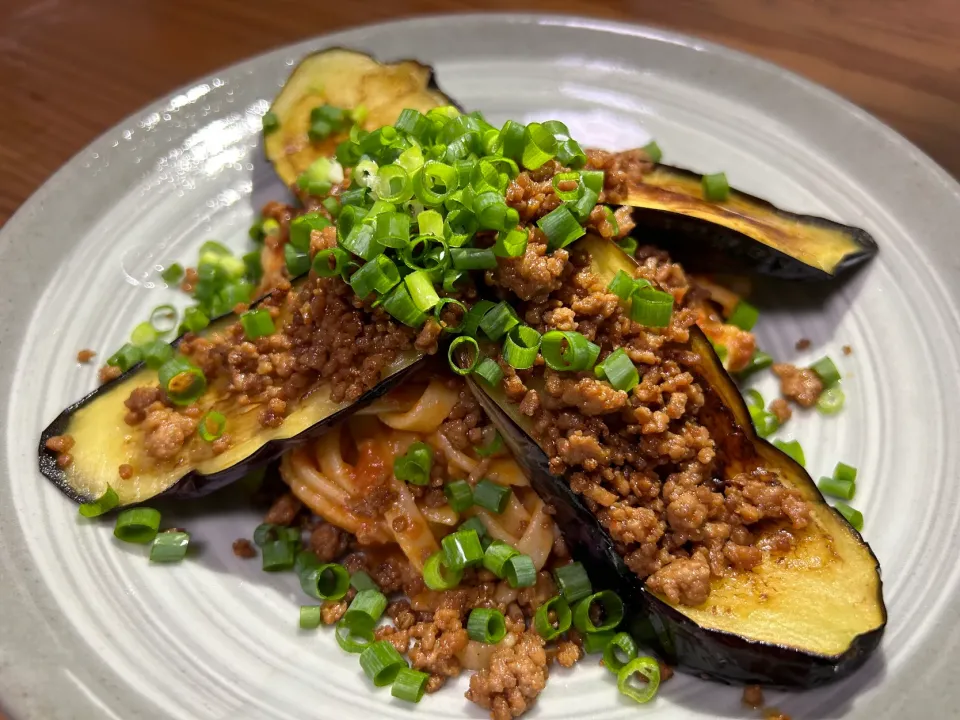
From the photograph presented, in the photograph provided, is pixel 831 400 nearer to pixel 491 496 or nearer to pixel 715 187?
pixel 715 187

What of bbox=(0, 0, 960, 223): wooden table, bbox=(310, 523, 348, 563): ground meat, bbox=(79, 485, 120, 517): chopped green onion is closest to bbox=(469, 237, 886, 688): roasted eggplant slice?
bbox=(310, 523, 348, 563): ground meat

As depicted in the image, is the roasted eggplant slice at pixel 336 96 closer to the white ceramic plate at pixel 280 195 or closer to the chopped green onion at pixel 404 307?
the white ceramic plate at pixel 280 195

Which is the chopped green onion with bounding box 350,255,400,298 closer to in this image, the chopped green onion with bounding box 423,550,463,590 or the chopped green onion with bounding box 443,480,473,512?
the chopped green onion with bounding box 443,480,473,512

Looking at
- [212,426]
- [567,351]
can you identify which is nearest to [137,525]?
[212,426]

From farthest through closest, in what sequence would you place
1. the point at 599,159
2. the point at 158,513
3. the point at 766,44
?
1. the point at 766,44
2. the point at 599,159
3. the point at 158,513

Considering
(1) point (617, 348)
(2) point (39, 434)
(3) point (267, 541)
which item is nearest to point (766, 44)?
(1) point (617, 348)

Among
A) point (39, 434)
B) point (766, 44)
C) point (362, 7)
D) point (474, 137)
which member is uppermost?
point (766, 44)

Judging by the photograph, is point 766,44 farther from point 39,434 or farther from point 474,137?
point 39,434
